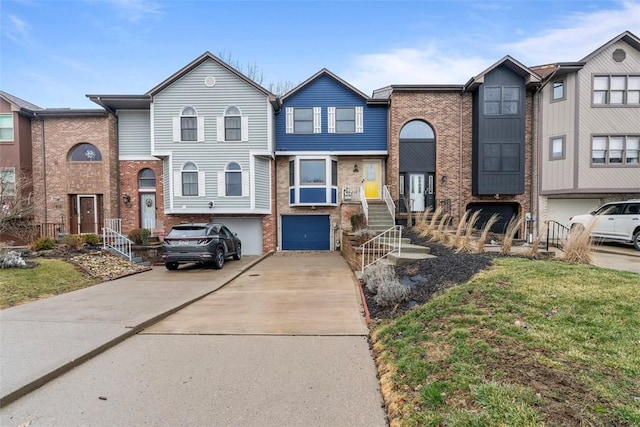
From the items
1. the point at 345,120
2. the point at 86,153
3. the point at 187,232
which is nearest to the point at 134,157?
the point at 86,153

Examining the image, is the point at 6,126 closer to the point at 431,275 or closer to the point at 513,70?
the point at 431,275

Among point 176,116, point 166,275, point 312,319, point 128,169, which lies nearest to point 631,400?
point 312,319

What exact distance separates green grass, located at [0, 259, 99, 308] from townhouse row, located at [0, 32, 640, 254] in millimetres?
7353

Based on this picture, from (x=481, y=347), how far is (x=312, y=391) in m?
1.88

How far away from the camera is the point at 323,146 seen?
1769 centimetres

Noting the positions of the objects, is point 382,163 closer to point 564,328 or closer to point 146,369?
point 564,328

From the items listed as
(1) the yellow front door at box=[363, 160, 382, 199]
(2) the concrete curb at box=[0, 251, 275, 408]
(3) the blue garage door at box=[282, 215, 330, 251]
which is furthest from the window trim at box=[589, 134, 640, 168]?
(2) the concrete curb at box=[0, 251, 275, 408]

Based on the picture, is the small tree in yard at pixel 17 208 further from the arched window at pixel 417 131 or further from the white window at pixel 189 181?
the arched window at pixel 417 131

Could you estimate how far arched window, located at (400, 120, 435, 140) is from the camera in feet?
56.6

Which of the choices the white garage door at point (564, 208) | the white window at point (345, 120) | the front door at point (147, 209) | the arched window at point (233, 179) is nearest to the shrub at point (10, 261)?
the arched window at point (233, 179)

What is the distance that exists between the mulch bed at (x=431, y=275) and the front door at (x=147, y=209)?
14.9m

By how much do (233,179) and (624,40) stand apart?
67.0 ft

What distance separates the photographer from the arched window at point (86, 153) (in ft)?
57.6

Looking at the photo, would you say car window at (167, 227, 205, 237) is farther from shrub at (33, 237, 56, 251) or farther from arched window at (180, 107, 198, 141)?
arched window at (180, 107, 198, 141)
